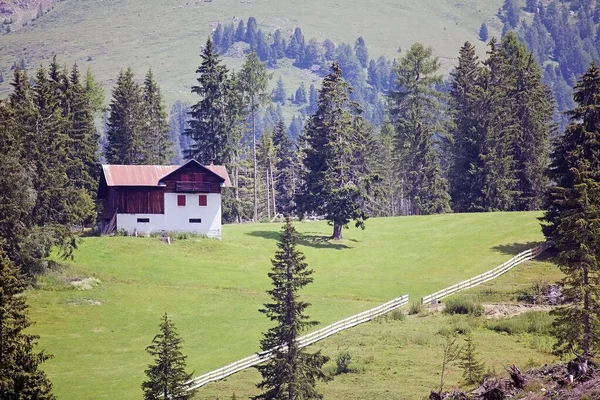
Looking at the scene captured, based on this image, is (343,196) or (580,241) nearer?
(580,241)

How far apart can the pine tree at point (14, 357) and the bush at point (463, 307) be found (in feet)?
106

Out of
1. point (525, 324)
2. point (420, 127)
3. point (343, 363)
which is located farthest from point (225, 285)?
point (420, 127)

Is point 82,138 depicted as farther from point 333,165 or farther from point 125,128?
point 333,165

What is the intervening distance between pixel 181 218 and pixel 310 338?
31306mm

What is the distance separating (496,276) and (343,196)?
57.2 feet

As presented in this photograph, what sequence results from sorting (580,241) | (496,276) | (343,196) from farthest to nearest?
(343,196)
(496,276)
(580,241)

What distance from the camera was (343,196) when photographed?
3226 inches

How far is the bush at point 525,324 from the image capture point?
2224 inches

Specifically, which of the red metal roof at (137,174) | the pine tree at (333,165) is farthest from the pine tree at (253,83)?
the pine tree at (333,165)

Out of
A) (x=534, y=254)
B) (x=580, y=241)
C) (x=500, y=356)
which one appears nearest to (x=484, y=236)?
(x=534, y=254)

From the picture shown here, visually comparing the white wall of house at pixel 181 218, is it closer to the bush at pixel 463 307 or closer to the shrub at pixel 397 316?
the shrub at pixel 397 316

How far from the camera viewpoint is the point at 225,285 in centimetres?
6975

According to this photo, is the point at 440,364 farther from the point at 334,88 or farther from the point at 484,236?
the point at 334,88

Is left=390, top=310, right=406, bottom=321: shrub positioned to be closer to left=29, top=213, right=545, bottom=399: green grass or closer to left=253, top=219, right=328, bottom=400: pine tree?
left=29, top=213, right=545, bottom=399: green grass
